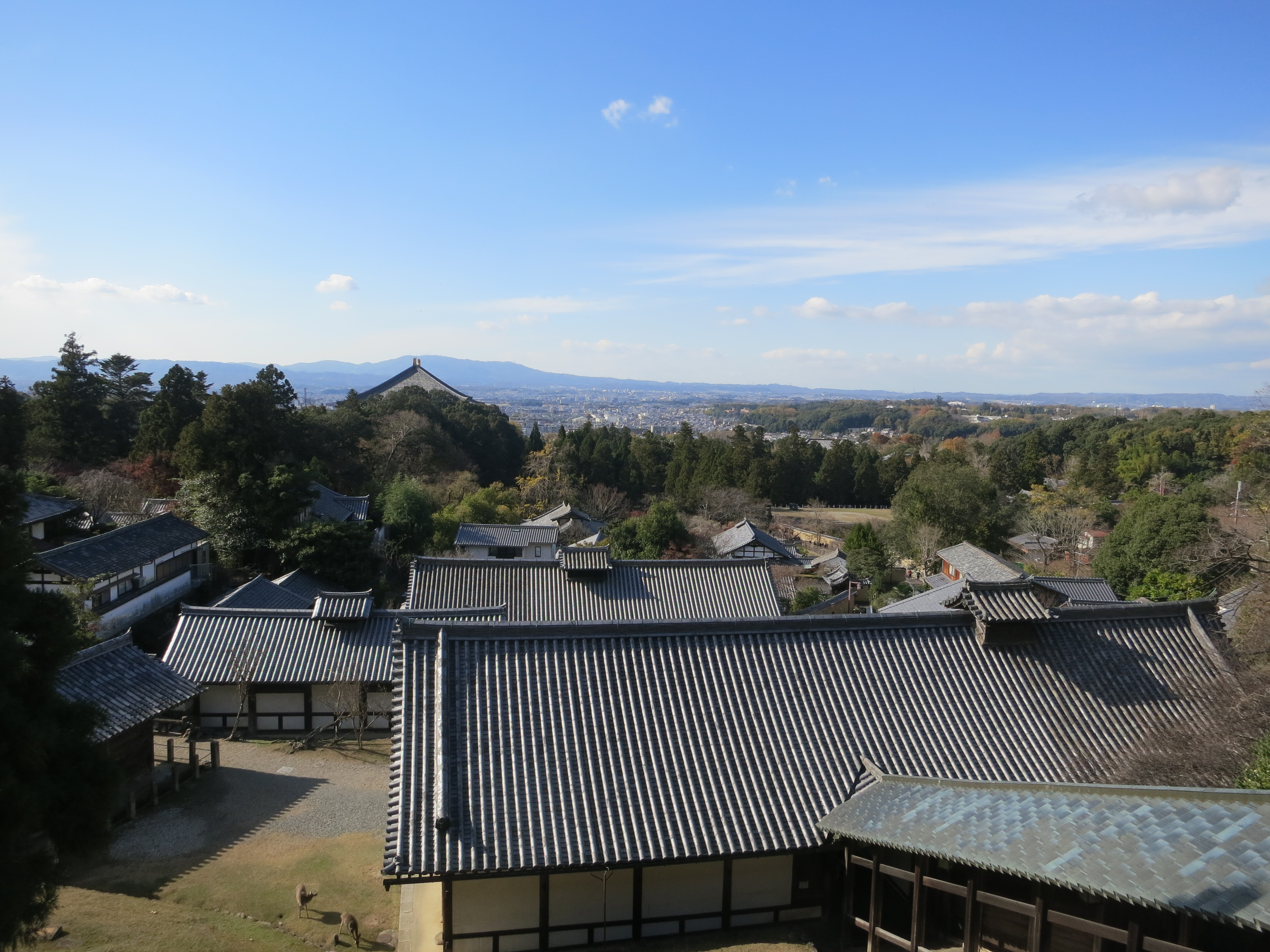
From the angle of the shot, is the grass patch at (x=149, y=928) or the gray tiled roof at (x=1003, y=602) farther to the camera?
the gray tiled roof at (x=1003, y=602)

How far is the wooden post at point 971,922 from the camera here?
7836 mm

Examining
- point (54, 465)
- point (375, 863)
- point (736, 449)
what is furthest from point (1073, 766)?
point (736, 449)

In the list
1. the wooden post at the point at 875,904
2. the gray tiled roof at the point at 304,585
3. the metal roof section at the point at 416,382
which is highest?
the metal roof section at the point at 416,382

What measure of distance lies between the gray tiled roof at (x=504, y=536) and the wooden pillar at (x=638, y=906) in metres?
26.0

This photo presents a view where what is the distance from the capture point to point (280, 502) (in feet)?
93.4

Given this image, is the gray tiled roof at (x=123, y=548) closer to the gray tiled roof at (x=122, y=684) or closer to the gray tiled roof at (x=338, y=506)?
the gray tiled roof at (x=338, y=506)

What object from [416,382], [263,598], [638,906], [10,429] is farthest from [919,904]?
[416,382]

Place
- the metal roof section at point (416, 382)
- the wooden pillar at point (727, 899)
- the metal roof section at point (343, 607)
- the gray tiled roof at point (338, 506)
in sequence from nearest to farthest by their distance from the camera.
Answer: the wooden pillar at point (727, 899) → the metal roof section at point (343, 607) → the gray tiled roof at point (338, 506) → the metal roof section at point (416, 382)

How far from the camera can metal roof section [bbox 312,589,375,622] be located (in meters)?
19.0

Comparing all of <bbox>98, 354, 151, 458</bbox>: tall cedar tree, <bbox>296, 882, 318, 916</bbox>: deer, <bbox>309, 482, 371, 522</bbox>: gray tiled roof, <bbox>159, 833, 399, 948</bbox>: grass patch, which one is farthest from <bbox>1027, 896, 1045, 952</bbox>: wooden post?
<bbox>98, 354, 151, 458</bbox>: tall cedar tree

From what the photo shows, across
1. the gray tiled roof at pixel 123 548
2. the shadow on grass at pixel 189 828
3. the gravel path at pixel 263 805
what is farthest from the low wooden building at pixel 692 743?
the gray tiled roof at pixel 123 548

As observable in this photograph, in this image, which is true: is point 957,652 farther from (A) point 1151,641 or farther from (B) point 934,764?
(A) point 1151,641

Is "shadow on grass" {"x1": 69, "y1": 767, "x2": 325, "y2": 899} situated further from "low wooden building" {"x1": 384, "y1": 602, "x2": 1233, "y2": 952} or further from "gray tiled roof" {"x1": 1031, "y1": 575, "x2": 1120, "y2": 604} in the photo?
"gray tiled roof" {"x1": 1031, "y1": 575, "x2": 1120, "y2": 604}

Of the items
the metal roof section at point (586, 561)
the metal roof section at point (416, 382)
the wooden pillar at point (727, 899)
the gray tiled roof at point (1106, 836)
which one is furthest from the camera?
the metal roof section at point (416, 382)
